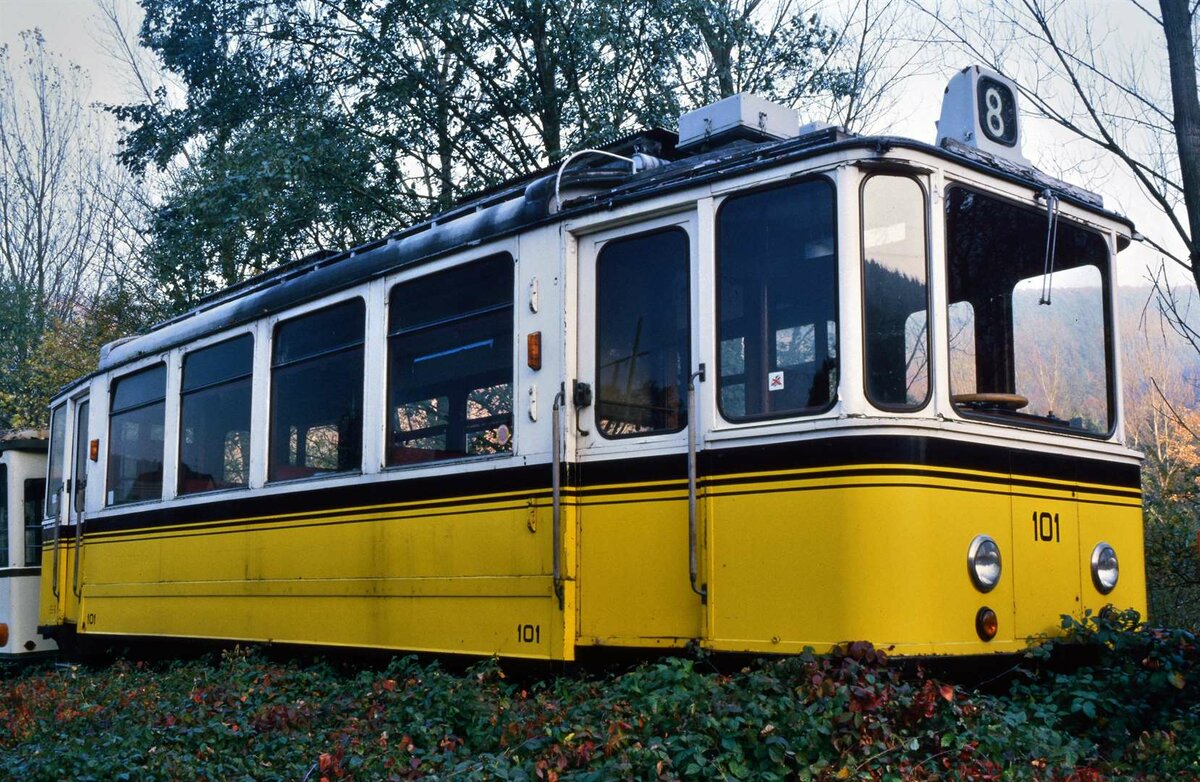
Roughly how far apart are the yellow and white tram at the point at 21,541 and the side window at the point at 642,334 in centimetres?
811

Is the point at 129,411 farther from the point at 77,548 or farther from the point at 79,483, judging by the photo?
the point at 77,548

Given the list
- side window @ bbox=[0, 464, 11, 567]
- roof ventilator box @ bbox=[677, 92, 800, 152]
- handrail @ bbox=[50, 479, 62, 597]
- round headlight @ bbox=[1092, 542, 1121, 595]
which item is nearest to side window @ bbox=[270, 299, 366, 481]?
roof ventilator box @ bbox=[677, 92, 800, 152]

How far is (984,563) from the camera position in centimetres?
565

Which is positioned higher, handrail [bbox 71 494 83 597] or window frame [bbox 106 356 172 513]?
window frame [bbox 106 356 172 513]

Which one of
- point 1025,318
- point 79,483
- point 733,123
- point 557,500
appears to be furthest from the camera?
point 79,483

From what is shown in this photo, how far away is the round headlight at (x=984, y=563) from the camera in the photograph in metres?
5.59

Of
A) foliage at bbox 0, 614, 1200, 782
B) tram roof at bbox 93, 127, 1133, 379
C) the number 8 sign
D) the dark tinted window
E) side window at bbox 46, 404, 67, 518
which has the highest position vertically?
the number 8 sign

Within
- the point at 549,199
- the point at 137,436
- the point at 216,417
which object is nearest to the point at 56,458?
the point at 137,436

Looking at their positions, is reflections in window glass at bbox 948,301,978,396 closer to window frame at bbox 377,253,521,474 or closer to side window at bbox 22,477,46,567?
window frame at bbox 377,253,521,474

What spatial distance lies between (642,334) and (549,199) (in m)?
0.98

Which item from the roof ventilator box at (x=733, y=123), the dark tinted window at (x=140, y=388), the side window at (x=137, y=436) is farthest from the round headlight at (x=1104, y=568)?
the dark tinted window at (x=140, y=388)

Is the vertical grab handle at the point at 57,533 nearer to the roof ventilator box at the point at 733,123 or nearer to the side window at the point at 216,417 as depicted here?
the side window at the point at 216,417

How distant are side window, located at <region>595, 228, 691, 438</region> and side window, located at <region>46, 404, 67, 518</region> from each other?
7.17 m

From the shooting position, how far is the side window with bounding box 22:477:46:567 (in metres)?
12.4
